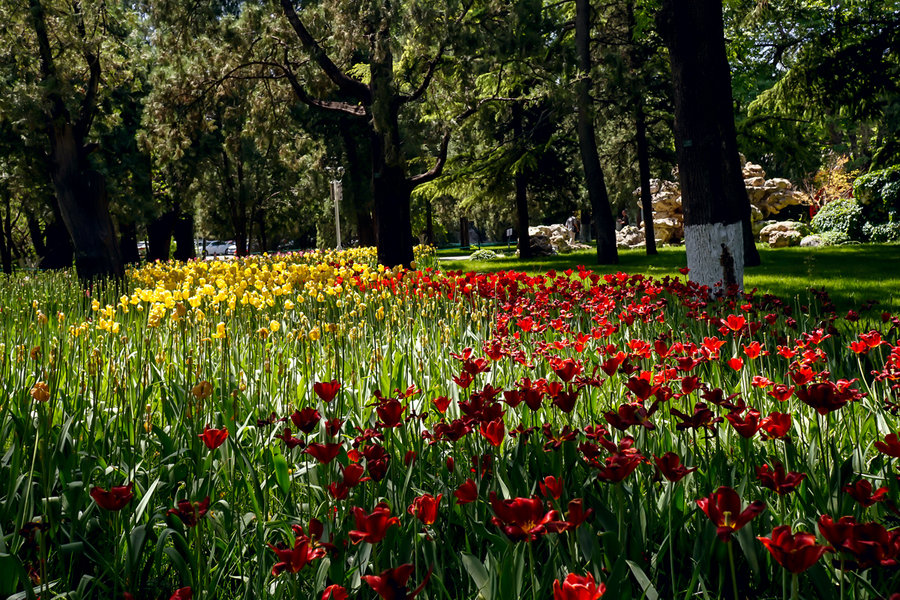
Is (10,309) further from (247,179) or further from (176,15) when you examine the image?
(247,179)

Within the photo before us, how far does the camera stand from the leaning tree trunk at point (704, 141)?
6934 millimetres

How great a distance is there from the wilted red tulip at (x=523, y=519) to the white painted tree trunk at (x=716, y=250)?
6.02m

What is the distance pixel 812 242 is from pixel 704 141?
15.9 meters

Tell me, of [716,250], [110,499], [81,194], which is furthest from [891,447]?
[81,194]

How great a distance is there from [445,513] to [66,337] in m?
4.49

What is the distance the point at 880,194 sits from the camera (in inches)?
747

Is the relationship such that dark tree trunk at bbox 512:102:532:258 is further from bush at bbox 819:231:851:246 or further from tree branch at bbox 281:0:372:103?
tree branch at bbox 281:0:372:103

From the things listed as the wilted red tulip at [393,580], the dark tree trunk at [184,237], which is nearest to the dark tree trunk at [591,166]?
the wilted red tulip at [393,580]

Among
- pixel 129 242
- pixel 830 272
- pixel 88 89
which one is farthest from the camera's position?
pixel 129 242

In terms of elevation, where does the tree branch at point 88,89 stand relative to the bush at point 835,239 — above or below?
above

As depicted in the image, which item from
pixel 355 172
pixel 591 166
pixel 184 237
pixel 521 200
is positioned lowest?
pixel 521 200

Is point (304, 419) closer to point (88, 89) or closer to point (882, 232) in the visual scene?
point (88, 89)

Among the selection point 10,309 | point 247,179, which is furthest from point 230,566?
point 247,179

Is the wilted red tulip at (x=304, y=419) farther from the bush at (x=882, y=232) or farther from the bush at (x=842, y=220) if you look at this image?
the bush at (x=842, y=220)
